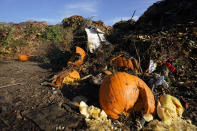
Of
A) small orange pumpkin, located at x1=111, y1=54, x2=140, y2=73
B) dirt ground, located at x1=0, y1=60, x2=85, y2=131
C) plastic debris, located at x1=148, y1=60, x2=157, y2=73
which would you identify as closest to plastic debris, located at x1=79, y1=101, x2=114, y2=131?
dirt ground, located at x1=0, y1=60, x2=85, y2=131

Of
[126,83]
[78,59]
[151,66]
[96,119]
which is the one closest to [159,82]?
[151,66]

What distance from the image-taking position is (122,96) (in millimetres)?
2291

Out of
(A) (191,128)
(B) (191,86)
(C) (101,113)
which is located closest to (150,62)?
(B) (191,86)

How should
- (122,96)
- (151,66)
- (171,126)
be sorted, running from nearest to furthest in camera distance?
(171,126) < (122,96) < (151,66)

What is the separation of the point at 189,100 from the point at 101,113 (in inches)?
83.7

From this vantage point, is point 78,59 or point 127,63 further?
point 78,59

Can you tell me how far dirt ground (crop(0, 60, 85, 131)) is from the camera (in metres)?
2.17

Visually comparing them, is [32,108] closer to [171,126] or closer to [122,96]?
[122,96]

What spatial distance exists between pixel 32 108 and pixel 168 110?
251cm

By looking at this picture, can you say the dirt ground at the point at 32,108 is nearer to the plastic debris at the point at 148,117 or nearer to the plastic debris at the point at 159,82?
the plastic debris at the point at 148,117

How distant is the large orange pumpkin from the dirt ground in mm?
549

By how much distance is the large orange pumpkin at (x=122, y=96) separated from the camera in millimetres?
2305

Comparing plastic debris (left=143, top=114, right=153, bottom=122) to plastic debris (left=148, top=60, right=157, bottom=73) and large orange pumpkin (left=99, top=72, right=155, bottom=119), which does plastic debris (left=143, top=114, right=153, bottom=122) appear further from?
plastic debris (left=148, top=60, right=157, bottom=73)

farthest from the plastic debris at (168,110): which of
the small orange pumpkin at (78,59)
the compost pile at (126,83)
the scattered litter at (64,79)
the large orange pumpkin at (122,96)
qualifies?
the small orange pumpkin at (78,59)
